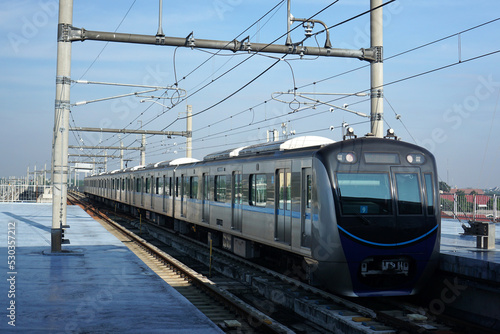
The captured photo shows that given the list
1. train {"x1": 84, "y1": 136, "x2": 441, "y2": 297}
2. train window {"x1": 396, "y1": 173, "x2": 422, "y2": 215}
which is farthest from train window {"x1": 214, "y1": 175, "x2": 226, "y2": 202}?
train window {"x1": 396, "y1": 173, "x2": 422, "y2": 215}

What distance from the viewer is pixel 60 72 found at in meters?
15.7

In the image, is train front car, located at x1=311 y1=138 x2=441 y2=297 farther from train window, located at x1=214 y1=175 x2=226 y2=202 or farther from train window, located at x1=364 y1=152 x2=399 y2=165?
train window, located at x1=214 y1=175 x2=226 y2=202

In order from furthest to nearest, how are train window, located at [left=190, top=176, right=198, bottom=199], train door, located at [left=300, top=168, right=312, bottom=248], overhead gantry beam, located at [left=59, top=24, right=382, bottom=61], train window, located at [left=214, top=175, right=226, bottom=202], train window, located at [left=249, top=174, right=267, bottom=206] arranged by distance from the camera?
train window, located at [left=190, top=176, right=198, bottom=199]
train window, located at [left=214, top=175, right=226, bottom=202]
overhead gantry beam, located at [left=59, top=24, right=382, bottom=61]
train window, located at [left=249, top=174, right=267, bottom=206]
train door, located at [left=300, top=168, right=312, bottom=248]

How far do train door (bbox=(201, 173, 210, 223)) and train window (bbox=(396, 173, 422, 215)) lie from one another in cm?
916

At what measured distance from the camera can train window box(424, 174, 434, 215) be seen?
417 inches

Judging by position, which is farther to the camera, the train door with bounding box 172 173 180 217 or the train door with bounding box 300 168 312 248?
the train door with bounding box 172 173 180 217

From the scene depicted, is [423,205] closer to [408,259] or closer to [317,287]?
[408,259]

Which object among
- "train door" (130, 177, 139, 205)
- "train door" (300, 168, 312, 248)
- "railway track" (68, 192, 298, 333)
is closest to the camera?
"railway track" (68, 192, 298, 333)

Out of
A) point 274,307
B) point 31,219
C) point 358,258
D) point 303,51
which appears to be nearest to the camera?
point 358,258

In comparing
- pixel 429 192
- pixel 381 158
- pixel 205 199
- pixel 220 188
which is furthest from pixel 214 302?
pixel 205 199

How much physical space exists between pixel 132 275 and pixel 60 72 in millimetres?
6363

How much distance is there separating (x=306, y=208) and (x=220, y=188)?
6749 millimetres

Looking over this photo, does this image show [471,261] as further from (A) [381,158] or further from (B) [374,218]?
(A) [381,158]

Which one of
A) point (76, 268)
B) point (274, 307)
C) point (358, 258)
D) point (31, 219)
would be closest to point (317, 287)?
point (274, 307)
